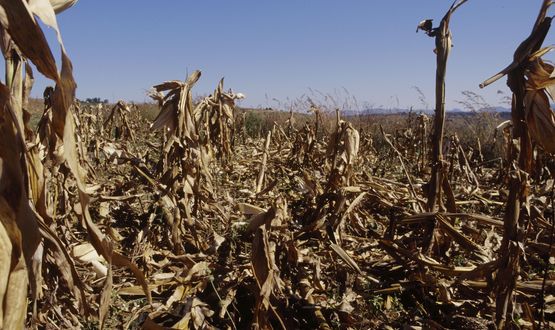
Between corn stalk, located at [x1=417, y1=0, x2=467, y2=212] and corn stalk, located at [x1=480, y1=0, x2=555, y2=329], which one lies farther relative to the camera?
corn stalk, located at [x1=417, y1=0, x2=467, y2=212]

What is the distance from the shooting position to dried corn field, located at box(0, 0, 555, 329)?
3.05 feet

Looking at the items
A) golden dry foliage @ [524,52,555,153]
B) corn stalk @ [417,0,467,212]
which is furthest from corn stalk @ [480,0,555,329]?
corn stalk @ [417,0,467,212]

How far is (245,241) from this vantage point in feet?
9.03

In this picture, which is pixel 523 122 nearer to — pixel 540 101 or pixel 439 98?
pixel 540 101

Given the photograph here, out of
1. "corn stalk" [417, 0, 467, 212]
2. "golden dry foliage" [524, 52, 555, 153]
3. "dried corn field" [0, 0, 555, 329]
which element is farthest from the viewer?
"corn stalk" [417, 0, 467, 212]

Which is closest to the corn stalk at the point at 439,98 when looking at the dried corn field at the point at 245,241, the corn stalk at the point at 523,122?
the dried corn field at the point at 245,241

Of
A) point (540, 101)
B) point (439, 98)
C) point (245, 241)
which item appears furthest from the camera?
point (245, 241)

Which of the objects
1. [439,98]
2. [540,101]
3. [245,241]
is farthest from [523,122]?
[245,241]

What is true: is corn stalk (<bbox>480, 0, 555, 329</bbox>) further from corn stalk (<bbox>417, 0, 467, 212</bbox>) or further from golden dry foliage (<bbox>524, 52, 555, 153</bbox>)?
corn stalk (<bbox>417, 0, 467, 212</bbox>)

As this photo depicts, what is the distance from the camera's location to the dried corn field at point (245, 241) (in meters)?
0.93

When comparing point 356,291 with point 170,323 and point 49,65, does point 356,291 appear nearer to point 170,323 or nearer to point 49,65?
point 170,323

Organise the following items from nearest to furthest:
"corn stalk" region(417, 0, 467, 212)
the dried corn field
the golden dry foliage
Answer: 1. the dried corn field
2. the golden dry foliage
3. "corn stalk" region(417, 0, 467, 212)

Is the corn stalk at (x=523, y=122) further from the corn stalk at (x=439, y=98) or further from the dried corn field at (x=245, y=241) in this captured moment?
the corn stalk at (x=439, y=98)

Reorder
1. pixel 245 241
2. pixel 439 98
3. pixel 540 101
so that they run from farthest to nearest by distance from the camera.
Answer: pixel 245 241, pixel 439 98, pixel 540 101
